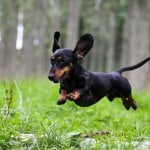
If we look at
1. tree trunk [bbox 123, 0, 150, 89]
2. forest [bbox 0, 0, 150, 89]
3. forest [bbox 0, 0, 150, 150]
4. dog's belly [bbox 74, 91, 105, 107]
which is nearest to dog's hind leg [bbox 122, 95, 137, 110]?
forest [bbox 0, 0, 150, 150]

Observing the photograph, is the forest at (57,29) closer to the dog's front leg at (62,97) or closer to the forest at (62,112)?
the forest at (62,112)

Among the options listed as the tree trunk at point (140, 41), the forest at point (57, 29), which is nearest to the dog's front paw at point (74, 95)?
the forest at point (57, 29)

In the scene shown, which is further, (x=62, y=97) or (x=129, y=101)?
Answer: (x=129, y=101)

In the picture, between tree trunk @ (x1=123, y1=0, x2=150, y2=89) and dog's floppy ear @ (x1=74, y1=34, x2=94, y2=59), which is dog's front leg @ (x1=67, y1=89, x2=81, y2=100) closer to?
dog's floppy ear @ (x1=74, y1=34, x2=94, y2=59)

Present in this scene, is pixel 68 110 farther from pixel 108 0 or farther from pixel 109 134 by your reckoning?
pixel 108 0

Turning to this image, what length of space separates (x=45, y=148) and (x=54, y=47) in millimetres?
1015

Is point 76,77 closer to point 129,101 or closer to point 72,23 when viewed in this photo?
point 129,101

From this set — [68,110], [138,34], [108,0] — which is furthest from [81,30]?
[68,110]

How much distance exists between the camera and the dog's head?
4.53m

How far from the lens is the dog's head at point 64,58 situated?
4532 millimetres

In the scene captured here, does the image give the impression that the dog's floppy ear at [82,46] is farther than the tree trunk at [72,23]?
No

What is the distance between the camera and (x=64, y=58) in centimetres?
465

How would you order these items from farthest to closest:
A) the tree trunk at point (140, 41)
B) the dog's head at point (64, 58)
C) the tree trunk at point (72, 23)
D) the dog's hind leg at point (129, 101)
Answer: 1. the tree trunk at point (72, 23)
2. the tree trunk at point (140, 41)
3. the dog's hind leg at point (129, 101)
4. the dog's head at point (64, 58)

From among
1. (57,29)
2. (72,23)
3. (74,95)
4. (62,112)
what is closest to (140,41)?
(72,23)
